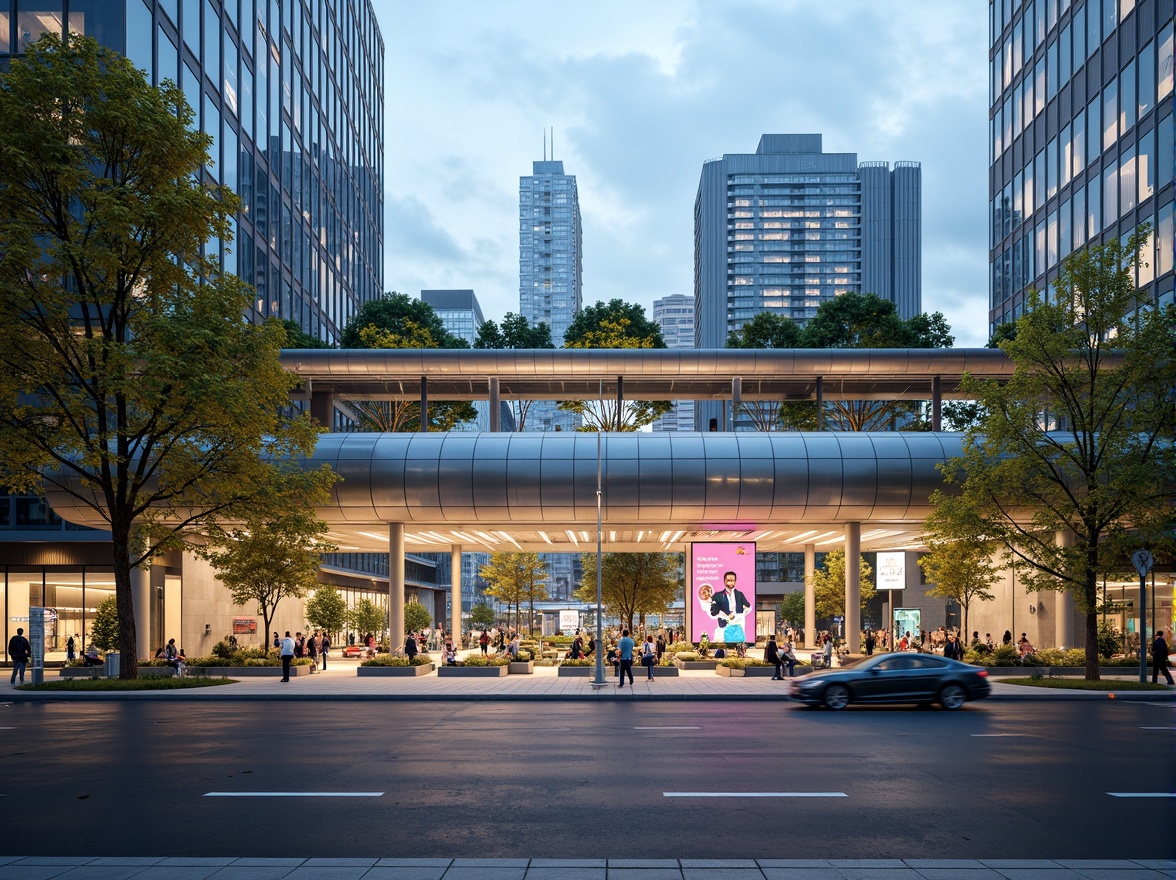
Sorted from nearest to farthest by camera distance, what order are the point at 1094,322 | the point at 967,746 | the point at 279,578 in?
1. the point at 967,746
2. the point at 1094,322
3. the point at 279,578

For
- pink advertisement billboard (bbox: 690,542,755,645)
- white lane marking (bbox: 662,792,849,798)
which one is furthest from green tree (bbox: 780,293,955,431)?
white lane marking (bbox: 662,792,849,798)

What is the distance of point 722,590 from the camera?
40812mm

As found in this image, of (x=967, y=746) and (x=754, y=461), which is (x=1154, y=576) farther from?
(x=967, y=746)

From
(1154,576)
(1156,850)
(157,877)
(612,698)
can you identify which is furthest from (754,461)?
(157,877)

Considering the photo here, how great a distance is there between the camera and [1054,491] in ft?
101

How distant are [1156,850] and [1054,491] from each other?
2361cm

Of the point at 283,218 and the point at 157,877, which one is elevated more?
the point at 283,218

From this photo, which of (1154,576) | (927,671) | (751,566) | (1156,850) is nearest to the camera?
(1156,850)

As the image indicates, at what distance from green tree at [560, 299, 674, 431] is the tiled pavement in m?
59.9

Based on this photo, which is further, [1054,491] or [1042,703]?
[1054,491]

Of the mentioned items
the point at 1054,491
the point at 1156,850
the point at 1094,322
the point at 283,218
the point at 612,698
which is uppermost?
the point at 283,218

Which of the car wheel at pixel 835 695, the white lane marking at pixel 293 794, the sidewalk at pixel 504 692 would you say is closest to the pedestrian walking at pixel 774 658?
the sidewalk at pixel 504 692

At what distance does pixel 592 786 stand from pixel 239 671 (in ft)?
85.2

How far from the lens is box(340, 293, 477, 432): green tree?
68.7 m
